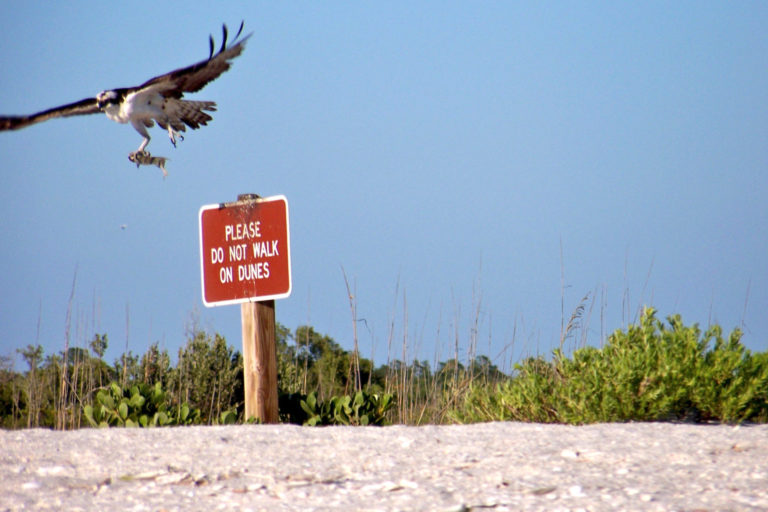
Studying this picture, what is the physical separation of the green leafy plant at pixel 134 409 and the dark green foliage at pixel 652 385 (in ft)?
6.89

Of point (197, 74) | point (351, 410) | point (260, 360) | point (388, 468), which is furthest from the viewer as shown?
point (197, 74)

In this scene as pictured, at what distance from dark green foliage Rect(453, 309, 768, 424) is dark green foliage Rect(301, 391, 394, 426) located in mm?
756

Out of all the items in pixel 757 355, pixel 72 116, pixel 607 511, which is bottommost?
pixel 607 511

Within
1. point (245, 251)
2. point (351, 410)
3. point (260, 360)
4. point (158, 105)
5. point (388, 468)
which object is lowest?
point (388, 468)

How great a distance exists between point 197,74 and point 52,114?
70.8 inches

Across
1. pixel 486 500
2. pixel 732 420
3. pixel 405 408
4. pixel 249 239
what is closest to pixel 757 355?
pixel 732 420

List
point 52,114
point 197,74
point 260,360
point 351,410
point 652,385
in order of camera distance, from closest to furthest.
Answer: point 652,385, point 351,410, point 260,360, point 197,74, point 52,114

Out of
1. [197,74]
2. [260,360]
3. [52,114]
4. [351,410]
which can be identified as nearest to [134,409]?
[260,360]

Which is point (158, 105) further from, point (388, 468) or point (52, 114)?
point (388, 468)

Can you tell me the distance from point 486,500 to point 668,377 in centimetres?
241

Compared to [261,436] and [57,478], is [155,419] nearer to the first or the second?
[261,436]

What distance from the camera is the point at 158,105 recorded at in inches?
281

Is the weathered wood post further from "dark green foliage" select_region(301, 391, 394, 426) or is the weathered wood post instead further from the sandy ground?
the sandy ground

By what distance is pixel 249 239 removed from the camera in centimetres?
612
